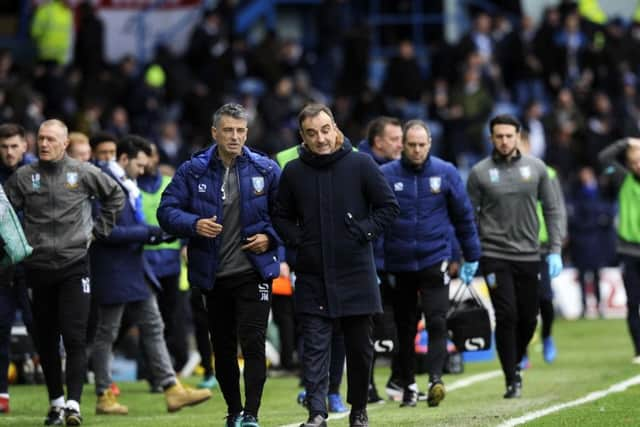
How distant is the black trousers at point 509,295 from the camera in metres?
14.8

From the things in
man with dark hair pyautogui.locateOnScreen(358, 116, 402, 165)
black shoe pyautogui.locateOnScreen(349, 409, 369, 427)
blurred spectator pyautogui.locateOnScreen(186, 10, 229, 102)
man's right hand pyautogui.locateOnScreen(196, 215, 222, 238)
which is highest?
blurred spectator pyautogui.locateOnScreen(186, 10, 229, 102)

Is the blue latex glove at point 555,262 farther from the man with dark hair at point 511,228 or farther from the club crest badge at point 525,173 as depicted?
the club crest badge at point 525,173

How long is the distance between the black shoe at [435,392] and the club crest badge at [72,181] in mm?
3230

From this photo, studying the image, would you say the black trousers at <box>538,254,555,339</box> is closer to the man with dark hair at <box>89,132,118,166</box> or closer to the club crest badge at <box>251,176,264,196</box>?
the man with dark hair at <box>89,132,118,166</box>

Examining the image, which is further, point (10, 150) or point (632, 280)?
point (632, 280)

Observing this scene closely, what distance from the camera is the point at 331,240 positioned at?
1143cm

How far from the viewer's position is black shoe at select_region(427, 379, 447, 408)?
1372cm

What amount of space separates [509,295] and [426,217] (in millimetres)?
1264

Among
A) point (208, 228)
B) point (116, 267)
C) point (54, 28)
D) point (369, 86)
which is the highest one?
point (54, 28)

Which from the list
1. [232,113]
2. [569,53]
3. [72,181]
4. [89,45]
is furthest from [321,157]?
[569,53]

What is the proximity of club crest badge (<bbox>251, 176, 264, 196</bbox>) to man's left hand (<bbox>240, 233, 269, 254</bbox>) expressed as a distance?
304 mm

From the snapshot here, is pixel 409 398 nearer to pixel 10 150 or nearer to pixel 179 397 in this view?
pixel 179 397

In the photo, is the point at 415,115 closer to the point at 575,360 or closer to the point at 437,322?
the point at 575,360

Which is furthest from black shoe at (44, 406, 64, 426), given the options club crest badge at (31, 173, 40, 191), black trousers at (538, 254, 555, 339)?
black trousers at (538, 254, 555, 339)
